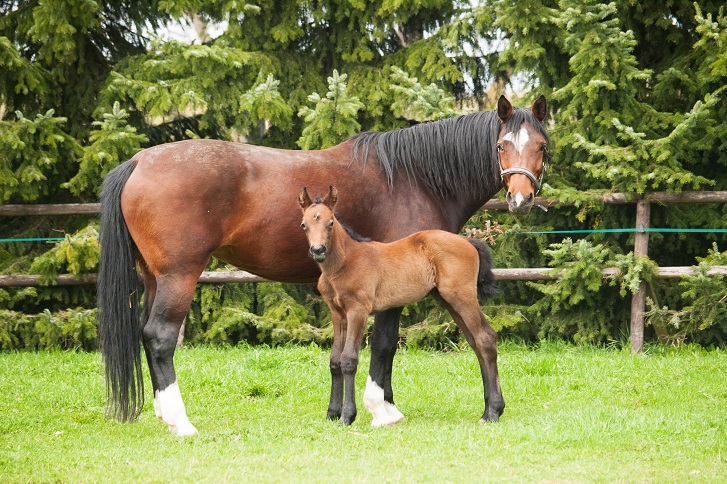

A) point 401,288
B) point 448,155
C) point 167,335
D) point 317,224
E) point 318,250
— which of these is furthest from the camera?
point 448,155

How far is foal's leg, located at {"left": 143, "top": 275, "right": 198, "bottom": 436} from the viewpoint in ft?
17.4

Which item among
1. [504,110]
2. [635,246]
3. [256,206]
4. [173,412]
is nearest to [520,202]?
[504,110]

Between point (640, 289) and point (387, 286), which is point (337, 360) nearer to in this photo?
point (387, 286)

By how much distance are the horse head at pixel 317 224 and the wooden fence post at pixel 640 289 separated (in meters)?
4.44

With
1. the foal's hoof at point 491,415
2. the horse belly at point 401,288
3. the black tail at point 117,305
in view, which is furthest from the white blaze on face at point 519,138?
the black tail at point 117,305

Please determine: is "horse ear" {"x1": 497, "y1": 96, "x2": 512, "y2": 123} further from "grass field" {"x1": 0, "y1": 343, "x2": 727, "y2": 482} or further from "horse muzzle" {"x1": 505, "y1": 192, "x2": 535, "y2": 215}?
"grass field" {"x1": 0, "y1": 343, "x2": 727, "y2": 482}

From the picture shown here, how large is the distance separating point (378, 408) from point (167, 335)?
155cm

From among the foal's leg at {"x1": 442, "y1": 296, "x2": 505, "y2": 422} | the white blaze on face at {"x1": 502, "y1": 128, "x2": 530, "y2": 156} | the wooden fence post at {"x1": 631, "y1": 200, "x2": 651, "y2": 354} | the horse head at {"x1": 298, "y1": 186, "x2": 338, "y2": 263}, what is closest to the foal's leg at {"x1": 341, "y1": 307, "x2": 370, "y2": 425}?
the horse head at {"x1": 298, "y1": 186, "x2": 338, "y2": 263}

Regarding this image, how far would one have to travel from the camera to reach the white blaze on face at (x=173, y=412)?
17.3ft

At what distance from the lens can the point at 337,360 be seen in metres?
5.48

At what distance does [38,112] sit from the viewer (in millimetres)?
9711

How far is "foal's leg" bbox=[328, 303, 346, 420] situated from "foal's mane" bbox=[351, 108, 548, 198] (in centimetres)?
115

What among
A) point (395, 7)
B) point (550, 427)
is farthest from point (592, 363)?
point (395, 7)

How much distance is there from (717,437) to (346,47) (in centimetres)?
674
